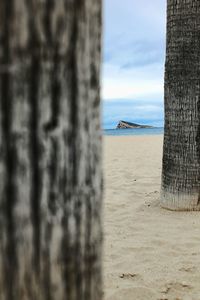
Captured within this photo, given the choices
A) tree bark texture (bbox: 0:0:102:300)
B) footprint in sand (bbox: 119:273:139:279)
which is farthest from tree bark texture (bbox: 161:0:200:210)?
Answer: tree bark texture (bbox: 0:0:102:300)

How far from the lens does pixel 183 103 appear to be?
458 cm

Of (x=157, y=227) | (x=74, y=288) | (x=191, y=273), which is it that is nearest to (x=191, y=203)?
(x=157, y=227)

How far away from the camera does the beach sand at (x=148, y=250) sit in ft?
9.80

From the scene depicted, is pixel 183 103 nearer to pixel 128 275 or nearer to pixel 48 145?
pixel 128 275

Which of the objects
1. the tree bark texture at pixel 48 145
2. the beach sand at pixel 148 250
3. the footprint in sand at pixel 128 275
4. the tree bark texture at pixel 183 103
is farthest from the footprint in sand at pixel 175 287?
the tree bark texture at pixel 48 145

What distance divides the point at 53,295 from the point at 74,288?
0.16ft

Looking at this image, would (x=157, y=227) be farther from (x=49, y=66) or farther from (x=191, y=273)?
(x=49, y=66)

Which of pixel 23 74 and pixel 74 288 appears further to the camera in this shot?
pixel 74 288

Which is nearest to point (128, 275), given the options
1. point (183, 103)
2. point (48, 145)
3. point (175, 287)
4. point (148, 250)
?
point (175, 287)

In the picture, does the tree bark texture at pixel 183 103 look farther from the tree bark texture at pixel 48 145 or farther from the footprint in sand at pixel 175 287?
the tree bark texture at pixel 48 145

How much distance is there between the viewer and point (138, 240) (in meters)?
4.05

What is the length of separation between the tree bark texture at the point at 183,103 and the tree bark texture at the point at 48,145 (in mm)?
3644

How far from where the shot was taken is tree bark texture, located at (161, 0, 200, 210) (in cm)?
449

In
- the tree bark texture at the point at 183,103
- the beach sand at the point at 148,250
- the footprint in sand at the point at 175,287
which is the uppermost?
the tree bark texture at the point at 183,103
